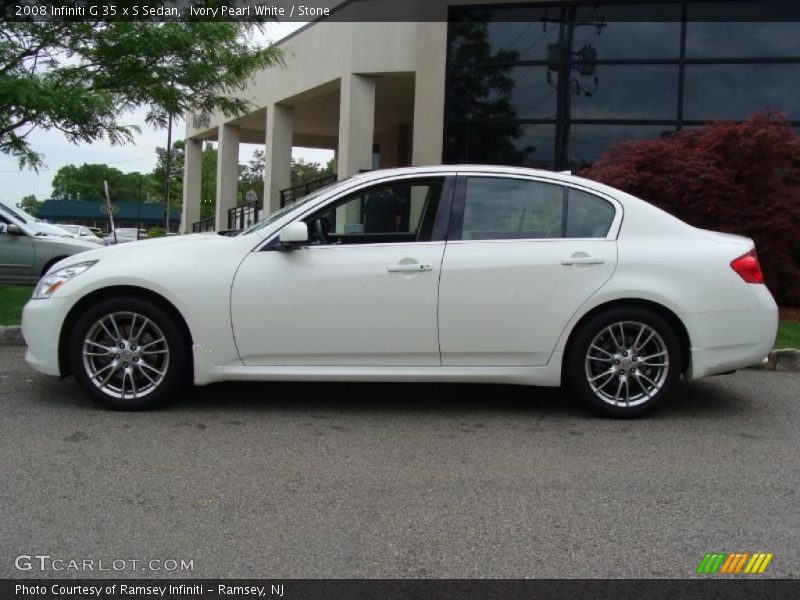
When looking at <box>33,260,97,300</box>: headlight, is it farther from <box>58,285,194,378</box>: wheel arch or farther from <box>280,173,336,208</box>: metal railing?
<box>280,173,336,208</box>: metal railing

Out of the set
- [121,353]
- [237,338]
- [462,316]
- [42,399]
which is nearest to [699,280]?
[462,316]

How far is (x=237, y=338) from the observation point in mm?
5121

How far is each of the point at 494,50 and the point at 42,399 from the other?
39.6 ft

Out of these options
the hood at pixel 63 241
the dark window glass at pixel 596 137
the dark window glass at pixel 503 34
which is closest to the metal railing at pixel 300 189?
the dark window glass at pixel 503 34

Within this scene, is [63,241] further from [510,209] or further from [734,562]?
[734,562]

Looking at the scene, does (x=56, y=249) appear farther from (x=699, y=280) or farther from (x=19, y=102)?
(x=699, y=280)

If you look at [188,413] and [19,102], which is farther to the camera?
A: [19,102]

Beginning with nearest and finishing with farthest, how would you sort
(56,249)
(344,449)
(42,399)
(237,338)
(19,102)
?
(344,449) < (237,338) < (42,399) < (19,102) < (56,249)

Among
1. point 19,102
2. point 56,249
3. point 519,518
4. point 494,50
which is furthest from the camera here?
point 494,50

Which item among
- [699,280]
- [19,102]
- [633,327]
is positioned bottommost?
[633,327]

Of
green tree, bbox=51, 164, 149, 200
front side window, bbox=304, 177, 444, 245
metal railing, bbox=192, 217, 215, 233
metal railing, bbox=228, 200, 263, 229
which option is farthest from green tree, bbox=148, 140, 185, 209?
front side window, bbox=304, 177, 444, 245

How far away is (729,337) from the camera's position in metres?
5.25

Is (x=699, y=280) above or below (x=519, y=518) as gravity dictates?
above

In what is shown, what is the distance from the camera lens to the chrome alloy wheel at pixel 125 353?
5176mm
